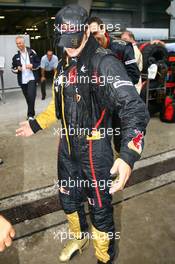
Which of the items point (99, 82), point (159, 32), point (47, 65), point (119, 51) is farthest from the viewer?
point (159, 32)

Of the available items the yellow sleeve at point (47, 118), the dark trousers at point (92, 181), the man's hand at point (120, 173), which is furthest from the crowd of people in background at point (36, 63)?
the dark trousers at point (92, 181)

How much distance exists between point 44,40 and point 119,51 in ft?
63.6

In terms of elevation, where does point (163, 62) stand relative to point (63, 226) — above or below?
above

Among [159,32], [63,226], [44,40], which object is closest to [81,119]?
[63,226]

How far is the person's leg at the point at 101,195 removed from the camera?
206 centimetres

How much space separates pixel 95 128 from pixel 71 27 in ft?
2.20

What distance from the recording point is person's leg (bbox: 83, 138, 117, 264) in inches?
81.3

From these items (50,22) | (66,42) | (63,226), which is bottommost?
(63,226)

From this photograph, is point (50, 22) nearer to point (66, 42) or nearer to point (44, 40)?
point (44, 40)

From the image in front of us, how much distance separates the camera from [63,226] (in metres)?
3.08

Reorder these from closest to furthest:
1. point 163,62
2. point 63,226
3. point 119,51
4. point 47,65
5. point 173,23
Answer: point 63,226
point 119,51
point 163,62
point 47,65
point 173,23

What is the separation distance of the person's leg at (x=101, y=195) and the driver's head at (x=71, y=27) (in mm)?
669

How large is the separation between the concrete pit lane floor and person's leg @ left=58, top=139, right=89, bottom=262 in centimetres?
10

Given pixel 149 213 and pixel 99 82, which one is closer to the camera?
pixel 99 82
